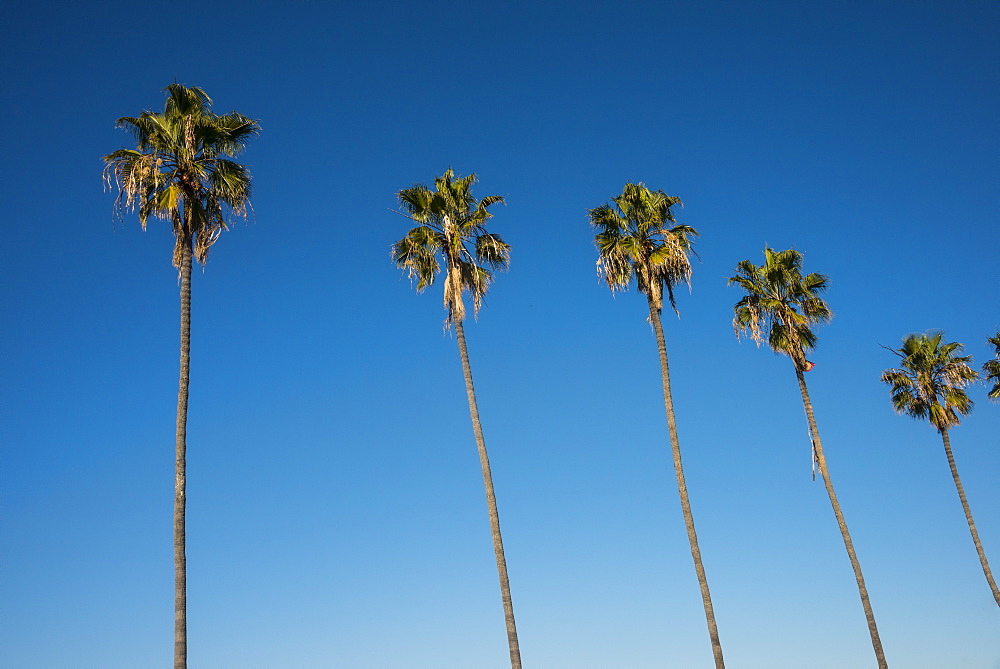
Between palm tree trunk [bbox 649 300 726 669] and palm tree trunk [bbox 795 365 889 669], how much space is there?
8.37 metres

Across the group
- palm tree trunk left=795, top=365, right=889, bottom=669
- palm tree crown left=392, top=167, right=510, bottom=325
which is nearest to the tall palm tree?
palm tree crown left=392, top=167, right=510, bottom=325

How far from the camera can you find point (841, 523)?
37.5 metres

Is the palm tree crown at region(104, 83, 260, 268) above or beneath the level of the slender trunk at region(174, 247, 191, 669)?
above

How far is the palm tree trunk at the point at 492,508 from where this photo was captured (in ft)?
91.9

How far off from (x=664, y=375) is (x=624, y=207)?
688cm

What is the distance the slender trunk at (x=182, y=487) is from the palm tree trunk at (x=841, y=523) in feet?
87.1

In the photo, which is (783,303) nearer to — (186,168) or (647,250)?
(647,250)

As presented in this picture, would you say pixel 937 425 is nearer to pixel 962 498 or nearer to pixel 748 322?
pixel 962 498

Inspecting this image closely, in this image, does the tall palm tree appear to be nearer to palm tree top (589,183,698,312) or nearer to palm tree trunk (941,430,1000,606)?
palm tree top (589,183,698,312)

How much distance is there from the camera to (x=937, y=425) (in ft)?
147

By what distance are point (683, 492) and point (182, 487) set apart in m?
17.8

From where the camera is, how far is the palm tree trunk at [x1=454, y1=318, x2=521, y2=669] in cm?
2802

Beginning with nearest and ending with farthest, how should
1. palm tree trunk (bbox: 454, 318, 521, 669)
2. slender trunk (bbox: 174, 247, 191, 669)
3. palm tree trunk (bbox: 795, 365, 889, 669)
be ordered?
slender trunk (bbox: 174, 247, 191, 669)
palm tree trunk (bbox: 454, 318, 521, 669)
palm tree trunk (bbox: 795, 365, 889, 669)

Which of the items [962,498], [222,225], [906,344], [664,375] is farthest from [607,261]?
[962,498]
